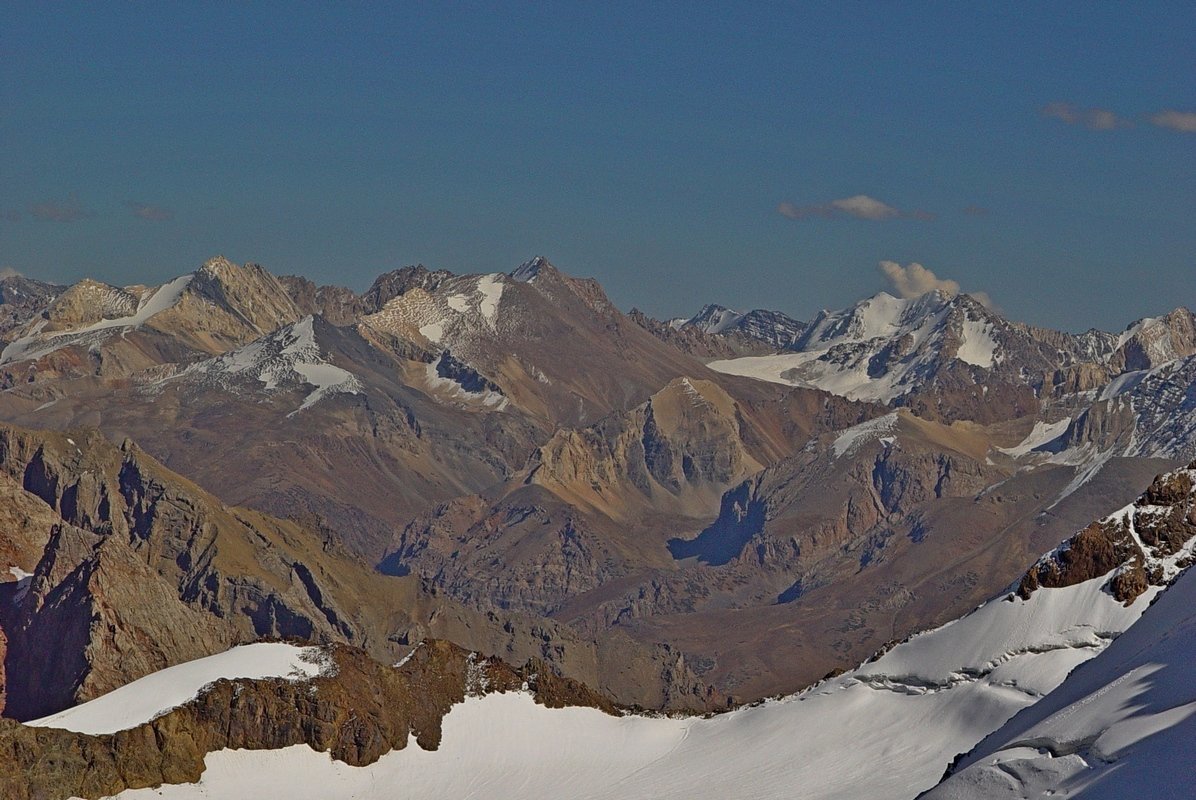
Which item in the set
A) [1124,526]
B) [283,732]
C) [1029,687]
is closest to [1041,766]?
[1029,687]

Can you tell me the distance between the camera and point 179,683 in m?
168

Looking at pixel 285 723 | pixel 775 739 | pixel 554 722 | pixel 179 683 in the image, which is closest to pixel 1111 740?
pixel 775 739

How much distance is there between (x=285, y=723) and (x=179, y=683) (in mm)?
10739

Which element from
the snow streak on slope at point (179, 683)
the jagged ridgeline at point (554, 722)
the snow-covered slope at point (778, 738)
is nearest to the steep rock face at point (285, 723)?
the jagged ridgeline at point (554, 722)

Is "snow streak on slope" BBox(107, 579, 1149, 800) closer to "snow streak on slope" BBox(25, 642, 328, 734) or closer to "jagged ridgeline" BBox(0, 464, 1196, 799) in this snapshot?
"jagged ridgeline" BBox(0, 464, 1196, 799)

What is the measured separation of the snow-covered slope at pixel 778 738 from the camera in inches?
5832

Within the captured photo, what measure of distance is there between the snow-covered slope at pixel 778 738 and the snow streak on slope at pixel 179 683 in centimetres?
774

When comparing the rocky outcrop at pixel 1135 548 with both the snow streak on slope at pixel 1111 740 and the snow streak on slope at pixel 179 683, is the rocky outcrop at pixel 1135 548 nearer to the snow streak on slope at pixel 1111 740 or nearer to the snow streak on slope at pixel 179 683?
the snow streak on slope at pixel 179 683

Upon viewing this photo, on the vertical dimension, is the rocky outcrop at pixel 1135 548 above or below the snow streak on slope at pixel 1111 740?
above

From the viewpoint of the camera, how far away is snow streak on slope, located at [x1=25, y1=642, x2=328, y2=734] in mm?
162375

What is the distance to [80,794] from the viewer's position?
150125mm

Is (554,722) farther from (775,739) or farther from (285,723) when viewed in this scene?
(285,723)

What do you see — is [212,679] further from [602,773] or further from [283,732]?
[602,773]

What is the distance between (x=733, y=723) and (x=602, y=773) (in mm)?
13012
